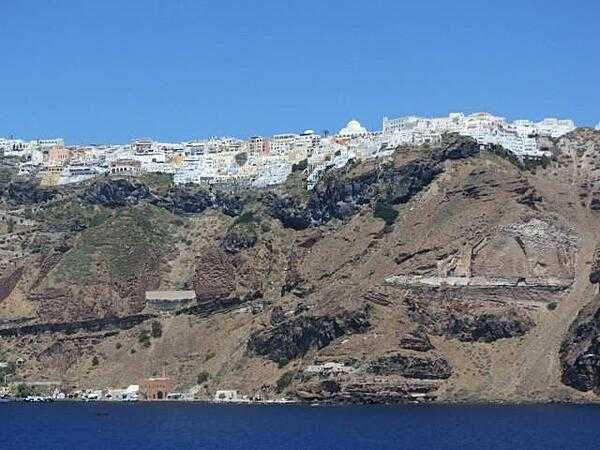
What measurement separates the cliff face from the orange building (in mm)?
2166

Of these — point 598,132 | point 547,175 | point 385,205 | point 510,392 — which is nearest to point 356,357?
point 510,392

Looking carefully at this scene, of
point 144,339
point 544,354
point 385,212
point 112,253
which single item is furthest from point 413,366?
point 112,253

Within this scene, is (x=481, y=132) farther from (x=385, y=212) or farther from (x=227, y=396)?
(x=227, y=396)

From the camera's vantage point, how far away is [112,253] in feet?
632

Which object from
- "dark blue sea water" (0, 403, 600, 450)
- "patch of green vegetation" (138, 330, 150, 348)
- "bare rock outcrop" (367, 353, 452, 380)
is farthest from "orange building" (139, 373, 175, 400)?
"bare rock outcrop" (367, 353, 452, 380)

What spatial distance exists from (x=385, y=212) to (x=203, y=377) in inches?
1115

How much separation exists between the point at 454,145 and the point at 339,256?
19.3 meters

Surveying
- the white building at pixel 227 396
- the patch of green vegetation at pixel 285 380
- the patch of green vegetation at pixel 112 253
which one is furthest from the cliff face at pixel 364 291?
the white building at pixel 227 396

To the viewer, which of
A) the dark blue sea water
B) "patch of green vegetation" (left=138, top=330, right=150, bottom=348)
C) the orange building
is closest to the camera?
the dark blue sea water

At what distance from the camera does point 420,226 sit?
169000 millimetres

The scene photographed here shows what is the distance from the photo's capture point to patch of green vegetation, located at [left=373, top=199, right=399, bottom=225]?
6831 inches

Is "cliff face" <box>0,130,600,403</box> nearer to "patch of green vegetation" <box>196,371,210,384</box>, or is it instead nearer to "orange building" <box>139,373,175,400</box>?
"patch of green vegetation" <box>196,371,210,384</box>

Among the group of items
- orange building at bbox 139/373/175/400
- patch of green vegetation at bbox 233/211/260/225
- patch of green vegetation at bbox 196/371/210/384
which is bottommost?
orange building at bbox 139/373/175/400

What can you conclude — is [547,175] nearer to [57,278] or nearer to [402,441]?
[57,278]
